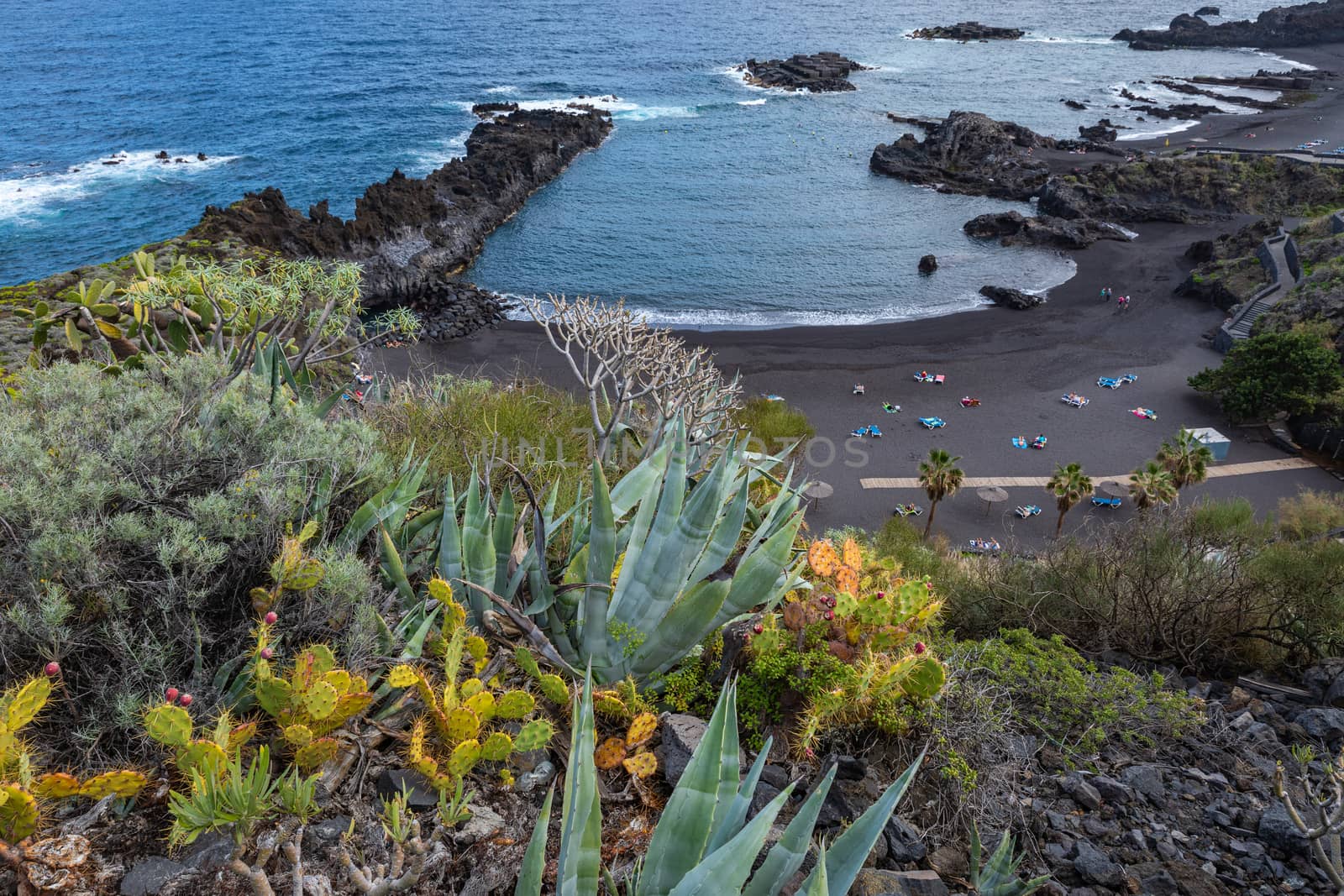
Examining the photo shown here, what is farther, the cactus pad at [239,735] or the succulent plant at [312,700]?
the succulent plant at [312,700]

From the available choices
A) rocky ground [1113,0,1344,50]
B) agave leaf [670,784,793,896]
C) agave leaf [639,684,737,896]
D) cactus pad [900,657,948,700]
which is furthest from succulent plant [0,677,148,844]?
rocky ground [1113,0,1344,50]

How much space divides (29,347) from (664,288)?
2790 centimetres

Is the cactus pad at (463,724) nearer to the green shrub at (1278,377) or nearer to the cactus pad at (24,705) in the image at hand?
the cactus pad at (24,705)

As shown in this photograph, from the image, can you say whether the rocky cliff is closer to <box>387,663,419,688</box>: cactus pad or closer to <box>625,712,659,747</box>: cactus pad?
<box>387,663,419,688</box>: cactus pad

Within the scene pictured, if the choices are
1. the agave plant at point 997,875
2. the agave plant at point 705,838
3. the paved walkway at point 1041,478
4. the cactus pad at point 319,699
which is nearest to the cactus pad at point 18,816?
the cactus pad at point 319,699

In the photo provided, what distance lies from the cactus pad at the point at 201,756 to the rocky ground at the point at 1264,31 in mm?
124209

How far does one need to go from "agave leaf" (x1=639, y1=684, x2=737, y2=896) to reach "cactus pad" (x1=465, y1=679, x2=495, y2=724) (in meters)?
0.97

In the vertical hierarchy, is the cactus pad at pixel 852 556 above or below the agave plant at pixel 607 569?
below

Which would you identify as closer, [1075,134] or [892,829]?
[892,829]

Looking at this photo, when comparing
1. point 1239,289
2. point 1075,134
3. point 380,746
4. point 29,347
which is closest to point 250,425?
point 380,746

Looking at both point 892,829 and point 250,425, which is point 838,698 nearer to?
point 892,829

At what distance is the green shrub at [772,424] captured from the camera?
19906mm

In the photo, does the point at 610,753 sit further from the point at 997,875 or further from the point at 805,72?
the point at 805,72

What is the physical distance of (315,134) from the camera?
5878cm
